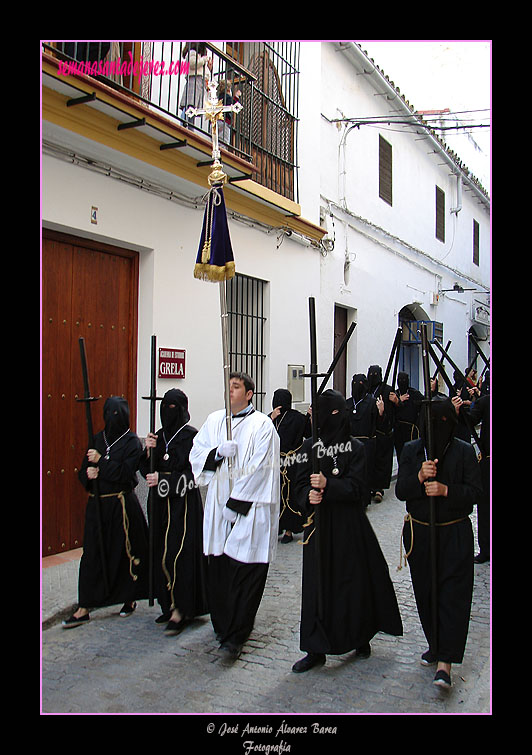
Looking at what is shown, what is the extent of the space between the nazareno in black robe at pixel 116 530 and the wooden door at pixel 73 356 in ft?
4.27

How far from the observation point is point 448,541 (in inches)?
163

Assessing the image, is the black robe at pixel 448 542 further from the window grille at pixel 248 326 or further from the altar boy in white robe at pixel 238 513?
the window grille at pixel 248 326

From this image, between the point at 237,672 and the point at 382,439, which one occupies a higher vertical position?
the point at 382,439

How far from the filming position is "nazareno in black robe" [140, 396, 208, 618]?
199 inches

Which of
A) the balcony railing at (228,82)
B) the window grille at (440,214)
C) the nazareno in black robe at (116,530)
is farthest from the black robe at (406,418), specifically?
the window grille at (440,214)

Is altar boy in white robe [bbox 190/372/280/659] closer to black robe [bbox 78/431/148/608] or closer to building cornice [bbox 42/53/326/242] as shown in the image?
black robe [bbox 78/431/148/608]

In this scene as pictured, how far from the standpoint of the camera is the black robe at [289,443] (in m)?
7.79

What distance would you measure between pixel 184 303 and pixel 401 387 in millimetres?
4409

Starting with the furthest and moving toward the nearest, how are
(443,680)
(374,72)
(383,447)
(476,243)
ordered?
(476,243) < (374,72) < (383,447) < (443,680)

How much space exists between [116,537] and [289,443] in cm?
310

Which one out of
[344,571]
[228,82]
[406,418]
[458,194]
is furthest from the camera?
[458,194]

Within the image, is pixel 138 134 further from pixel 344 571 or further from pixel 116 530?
pixel 344 571

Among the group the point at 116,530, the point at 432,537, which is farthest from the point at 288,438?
the point at 432,537

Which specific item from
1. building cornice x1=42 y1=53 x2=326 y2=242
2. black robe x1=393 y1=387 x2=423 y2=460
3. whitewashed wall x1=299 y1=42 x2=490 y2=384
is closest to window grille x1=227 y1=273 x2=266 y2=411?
building cornice x1=42 y1=53 x2=326 y2=242
